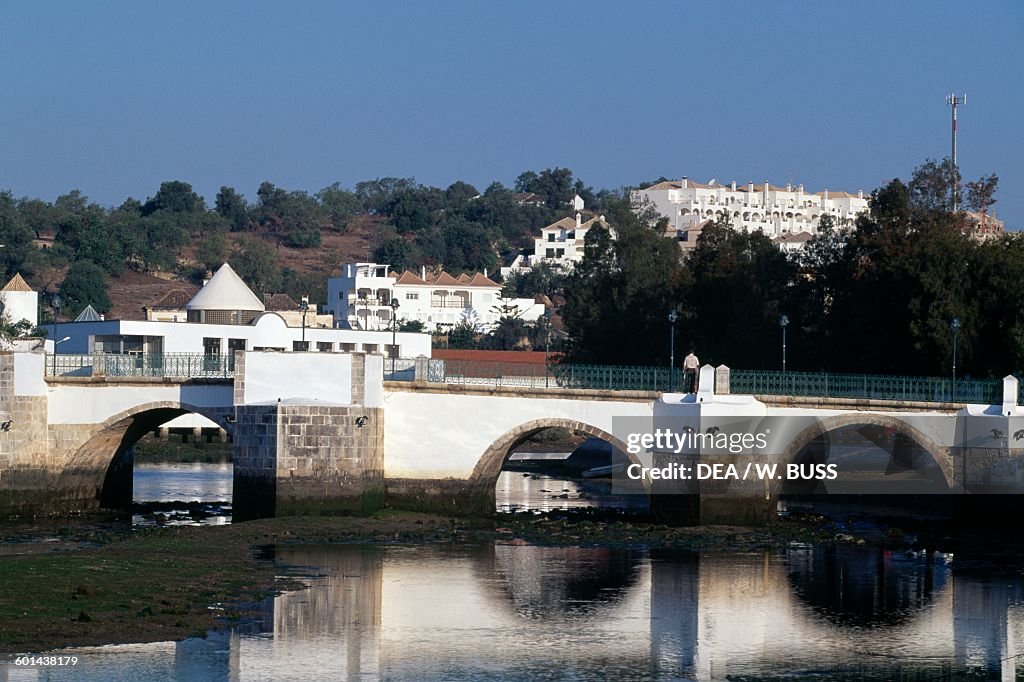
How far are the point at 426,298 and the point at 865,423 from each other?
86.3 meters

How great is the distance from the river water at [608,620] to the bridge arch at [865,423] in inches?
189

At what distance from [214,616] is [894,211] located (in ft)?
120

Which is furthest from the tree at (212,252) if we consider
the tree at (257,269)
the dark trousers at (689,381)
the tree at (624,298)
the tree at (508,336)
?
the dark trousers at (689,381)

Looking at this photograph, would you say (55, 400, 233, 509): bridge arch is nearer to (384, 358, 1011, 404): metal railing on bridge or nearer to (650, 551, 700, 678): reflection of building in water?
(384, 358, 1011, 404): metal railing on bridge

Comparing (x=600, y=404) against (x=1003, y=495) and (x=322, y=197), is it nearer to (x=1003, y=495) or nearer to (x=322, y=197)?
(x=1003, y=495)

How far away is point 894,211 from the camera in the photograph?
57781mm

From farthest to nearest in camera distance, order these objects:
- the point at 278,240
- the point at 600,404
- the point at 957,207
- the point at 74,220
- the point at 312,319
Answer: the point at 278,240, the point at 74,220, the point at 312,319, the point at 957,207, the point at 600,404

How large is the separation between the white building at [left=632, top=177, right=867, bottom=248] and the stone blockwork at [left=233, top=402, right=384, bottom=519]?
125 meters

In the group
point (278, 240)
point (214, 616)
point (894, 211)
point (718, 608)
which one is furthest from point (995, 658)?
point (278, 240)

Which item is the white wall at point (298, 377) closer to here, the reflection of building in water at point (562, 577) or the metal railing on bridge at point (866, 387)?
the reflection of building in water at point (562, 577)

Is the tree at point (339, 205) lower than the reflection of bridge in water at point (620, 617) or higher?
higher

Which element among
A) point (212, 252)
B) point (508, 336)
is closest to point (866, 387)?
point (508, 336)

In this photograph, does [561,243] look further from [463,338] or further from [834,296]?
[834,296]

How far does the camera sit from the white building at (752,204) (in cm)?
17000
